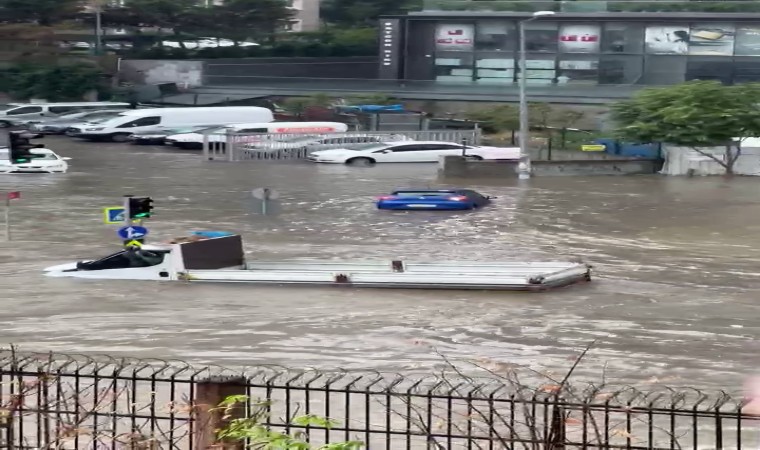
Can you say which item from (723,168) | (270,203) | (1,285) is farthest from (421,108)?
(1,285)

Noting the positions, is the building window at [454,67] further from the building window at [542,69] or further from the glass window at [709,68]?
the glass window at [709,68]

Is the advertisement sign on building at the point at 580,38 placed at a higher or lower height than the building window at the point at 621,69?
higher

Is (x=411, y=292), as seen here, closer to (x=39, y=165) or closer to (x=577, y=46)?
(x=39, y=165)

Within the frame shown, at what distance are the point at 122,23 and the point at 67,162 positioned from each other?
3030 centimetres

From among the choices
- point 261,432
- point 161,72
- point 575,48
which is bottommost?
point 261,432

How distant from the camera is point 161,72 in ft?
228

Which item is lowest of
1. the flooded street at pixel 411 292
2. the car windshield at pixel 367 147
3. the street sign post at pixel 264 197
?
the flooded street at pixel 411 292

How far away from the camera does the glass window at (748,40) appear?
6231 centimetres

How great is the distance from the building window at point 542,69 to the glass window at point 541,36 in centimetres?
37

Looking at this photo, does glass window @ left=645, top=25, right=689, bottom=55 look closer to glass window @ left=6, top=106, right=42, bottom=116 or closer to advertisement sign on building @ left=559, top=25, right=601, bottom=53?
advertisement sign on building @ left=559, top=25, right=601, bottom=53

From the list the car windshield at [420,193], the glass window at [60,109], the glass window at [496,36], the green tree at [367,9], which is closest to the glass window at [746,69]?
the glass window at [496,36]

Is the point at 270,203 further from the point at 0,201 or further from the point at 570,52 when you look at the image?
the point at 570,52

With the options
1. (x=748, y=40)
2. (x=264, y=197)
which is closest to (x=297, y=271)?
(x=264, y=197)

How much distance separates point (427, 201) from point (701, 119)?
14834mm
